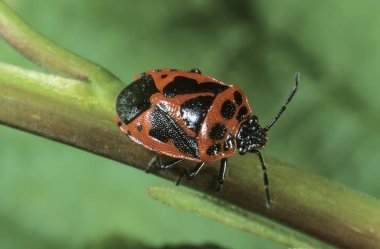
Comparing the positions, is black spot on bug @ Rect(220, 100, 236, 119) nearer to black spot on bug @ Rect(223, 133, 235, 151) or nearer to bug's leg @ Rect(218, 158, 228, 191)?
black spot on bug @ Rect(223, 133, 235, 151)

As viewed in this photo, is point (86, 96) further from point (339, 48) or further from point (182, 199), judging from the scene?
Result: point (339, 48)

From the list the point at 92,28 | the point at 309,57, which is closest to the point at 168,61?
the point at 92,28

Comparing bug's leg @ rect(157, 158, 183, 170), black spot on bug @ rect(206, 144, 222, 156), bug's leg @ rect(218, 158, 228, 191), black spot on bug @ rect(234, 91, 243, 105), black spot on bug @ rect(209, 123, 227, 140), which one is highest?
black spot on bug @ rect(234, 91, 243, 105)

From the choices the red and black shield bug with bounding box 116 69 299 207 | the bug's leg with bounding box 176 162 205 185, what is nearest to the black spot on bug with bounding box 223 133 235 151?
the red and black shield bug with bounding box 116 69 299 207

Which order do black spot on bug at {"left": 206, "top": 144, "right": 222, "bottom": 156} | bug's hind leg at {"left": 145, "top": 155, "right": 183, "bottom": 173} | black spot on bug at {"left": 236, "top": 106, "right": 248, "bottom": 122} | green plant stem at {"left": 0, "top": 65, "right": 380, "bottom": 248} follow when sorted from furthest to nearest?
black spot on bug at {"left": 236, "top": 106, "right": 248, "bottom": 122} < black spot on bug at {"left": 206, "top": 144, "right": 222, "bottom": 156} < bug's hind leg at {"left": 145, "top": 155, "right": 183, "bottom": 173} < green plant stem at {"left": 0, "top": 65, "right": 380, "bottom": 248}

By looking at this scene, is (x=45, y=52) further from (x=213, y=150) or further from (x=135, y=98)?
(x=213, y=150)

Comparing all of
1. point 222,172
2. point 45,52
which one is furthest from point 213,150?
point 45,52
